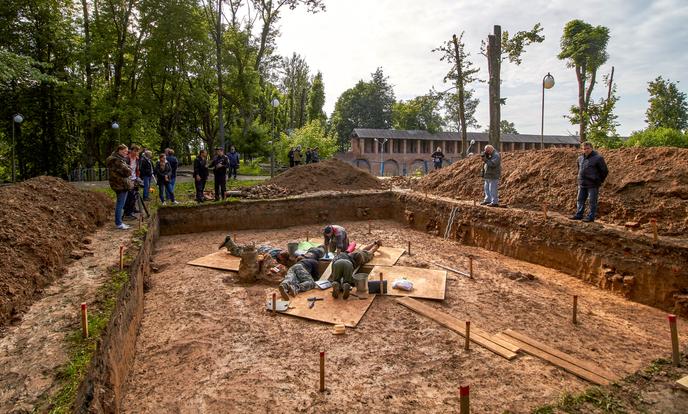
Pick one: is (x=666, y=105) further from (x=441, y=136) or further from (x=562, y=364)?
(x=562, y=364)

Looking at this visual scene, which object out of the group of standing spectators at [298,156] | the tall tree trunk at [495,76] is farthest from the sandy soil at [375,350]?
the group of standing spectators at [298,156]

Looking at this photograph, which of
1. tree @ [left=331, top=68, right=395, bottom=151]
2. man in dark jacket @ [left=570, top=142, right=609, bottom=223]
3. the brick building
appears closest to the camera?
man in dark jacket @ [left=570, top=142, right=609, bottom=223]

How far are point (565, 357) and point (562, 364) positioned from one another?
19 cm

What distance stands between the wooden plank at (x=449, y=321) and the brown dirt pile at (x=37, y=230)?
516cm

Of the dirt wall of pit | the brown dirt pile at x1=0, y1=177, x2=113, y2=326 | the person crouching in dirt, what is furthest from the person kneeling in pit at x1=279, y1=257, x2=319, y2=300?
the brown dirt pile at x1=0, y1=177, x2=113, y2=326

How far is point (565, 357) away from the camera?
4.71 meters

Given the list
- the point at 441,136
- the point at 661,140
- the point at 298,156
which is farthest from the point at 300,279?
the point at 441,136

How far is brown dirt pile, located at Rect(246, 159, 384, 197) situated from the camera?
1566 centimetres

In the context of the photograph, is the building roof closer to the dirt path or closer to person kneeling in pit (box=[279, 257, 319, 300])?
person kneeling in pit (box=[279, 257, 319, 300])

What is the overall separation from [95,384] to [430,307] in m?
4.60

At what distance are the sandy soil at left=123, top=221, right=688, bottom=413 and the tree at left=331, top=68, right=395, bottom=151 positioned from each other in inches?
1578

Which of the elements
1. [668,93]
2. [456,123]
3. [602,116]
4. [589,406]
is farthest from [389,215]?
[456,123]

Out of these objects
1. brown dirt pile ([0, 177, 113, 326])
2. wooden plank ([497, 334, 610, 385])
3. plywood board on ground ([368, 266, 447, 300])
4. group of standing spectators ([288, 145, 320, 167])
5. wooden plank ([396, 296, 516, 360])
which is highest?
group of standing spectators ([288, 145, 320, 167])

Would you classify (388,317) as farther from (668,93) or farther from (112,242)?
(668,93)
